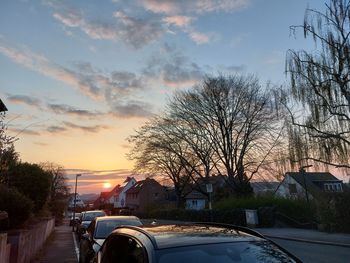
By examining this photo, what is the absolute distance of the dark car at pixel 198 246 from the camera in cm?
347

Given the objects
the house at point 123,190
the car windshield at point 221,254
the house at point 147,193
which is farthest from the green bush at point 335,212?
the house at point 123,190

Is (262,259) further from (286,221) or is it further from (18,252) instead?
(286,221)

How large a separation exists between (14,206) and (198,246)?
11605 mm

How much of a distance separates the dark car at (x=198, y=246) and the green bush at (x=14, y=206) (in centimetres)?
1037

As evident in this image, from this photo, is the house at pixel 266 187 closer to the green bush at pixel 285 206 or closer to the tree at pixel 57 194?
the green bush at pixel 285 206

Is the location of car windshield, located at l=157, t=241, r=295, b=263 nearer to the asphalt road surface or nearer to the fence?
the fence

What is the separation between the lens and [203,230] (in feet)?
13.8

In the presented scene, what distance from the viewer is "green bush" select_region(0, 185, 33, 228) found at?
13461 millimetres

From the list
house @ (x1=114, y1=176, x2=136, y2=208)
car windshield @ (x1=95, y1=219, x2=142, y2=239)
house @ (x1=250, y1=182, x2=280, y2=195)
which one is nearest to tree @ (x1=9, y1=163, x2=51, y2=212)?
car windshield @ (x1=95, y1=219, x2=142, y2=239)

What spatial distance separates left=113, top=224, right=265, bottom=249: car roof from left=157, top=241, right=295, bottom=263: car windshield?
6cm

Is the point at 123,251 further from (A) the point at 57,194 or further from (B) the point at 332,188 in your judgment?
(A) the point at 57,194

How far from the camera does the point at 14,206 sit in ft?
44.7

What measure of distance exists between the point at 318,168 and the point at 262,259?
20070 millimetres

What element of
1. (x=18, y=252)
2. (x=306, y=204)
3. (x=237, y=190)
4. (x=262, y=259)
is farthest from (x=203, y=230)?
(x=237, y=190)
